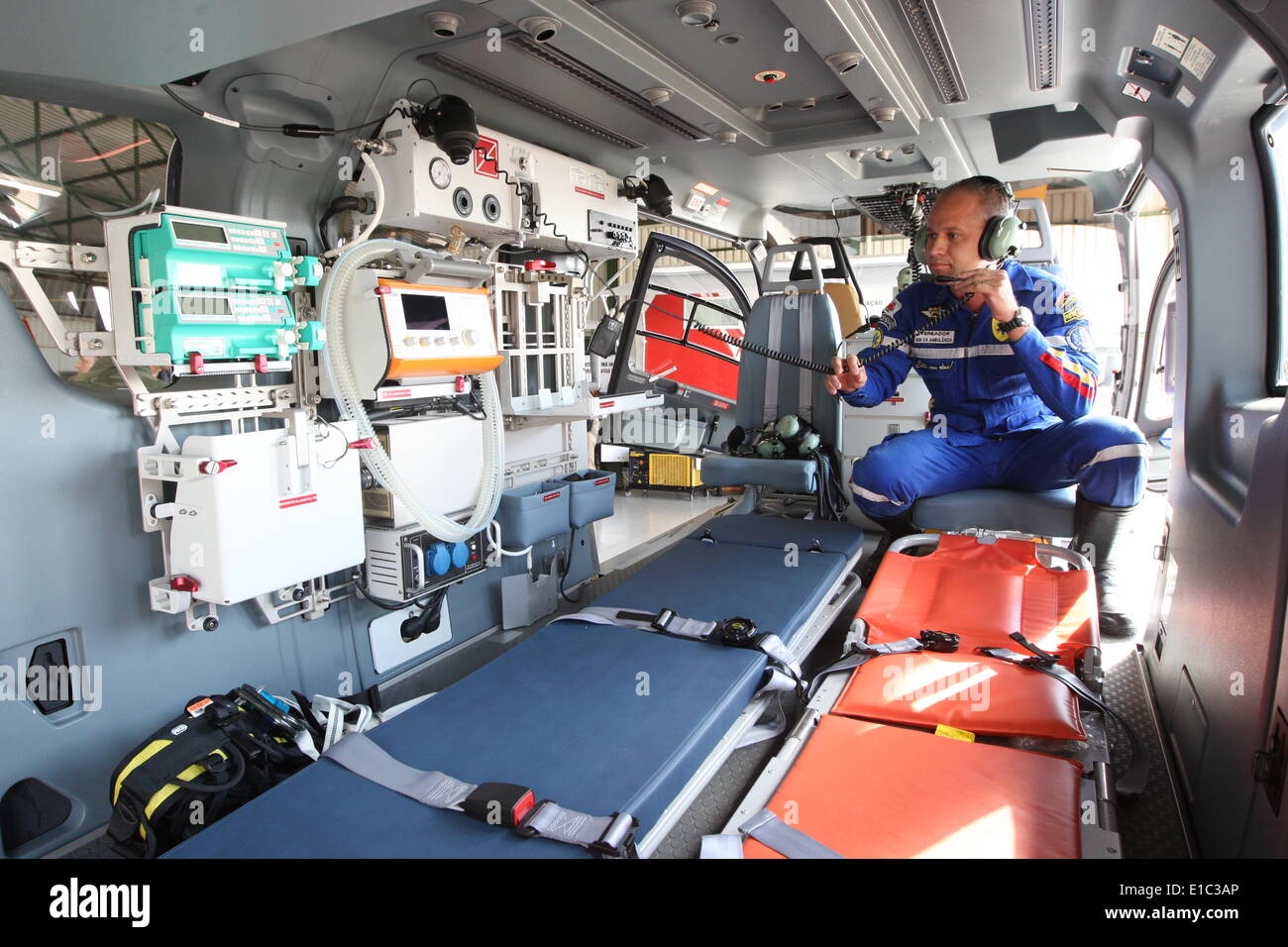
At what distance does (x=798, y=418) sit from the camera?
14.8 ft

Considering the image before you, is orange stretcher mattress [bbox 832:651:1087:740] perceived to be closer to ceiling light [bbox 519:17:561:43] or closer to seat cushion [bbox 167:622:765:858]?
seat cushion [bbox 167:622:765:858]

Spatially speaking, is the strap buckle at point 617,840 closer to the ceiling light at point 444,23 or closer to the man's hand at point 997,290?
the man's hand at point 997,290

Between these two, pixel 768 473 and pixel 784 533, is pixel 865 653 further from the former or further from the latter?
pixel 768 473

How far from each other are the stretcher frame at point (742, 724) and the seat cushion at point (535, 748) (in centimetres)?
4

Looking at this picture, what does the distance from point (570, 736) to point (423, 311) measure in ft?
6.25

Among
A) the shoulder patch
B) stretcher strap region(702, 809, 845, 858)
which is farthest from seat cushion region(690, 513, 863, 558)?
stretcher strap region(702, 809, 845, 858)

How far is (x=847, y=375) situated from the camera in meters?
3.68

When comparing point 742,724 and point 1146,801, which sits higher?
point 742,724

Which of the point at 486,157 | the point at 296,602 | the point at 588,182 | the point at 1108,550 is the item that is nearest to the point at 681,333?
the point at 588,182

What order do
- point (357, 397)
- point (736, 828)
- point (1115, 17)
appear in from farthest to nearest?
point (357, 397), point (1115, 17), point (736, 828)

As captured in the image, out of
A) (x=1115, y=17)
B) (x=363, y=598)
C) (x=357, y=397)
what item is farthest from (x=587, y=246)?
(x=1115, y=17)

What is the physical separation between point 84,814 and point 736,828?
215 cm

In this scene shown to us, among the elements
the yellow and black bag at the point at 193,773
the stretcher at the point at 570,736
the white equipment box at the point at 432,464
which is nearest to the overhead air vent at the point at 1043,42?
the stretcher at the point at 570,736
